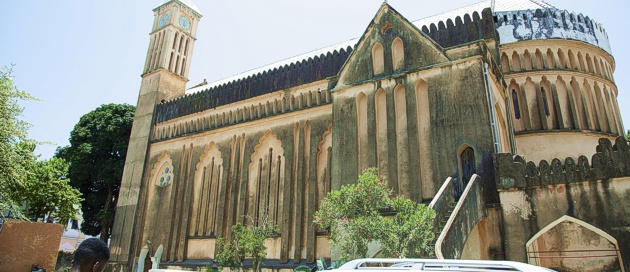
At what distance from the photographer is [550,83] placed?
57.7 ft

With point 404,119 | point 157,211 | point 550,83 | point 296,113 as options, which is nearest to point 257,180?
point 296,113

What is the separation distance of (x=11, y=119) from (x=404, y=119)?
46.1 ft

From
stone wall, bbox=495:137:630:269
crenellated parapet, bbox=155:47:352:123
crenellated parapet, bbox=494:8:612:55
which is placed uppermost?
crenellated parapet, bbox=494:8:612:55

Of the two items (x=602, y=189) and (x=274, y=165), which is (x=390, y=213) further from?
(x=274, y=165)

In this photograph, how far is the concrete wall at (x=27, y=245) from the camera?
8.55 m

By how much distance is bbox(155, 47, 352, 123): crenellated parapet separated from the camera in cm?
1864

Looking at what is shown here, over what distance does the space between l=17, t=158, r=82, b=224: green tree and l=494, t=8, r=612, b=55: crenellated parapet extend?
21370 millimetres

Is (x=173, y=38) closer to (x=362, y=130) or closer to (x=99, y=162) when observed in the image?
(x=99, y=162)

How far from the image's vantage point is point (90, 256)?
12.2 ft

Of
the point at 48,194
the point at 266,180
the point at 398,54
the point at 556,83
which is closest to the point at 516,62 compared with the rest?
the point at 556,83

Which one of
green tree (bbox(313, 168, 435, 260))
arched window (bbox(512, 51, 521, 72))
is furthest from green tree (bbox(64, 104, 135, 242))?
arched window (bbox(512, 51, 521, 72))

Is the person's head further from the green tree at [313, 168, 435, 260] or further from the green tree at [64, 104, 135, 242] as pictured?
the green tree at [64, 104, 135, 242]

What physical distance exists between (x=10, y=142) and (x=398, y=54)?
46.8 feet

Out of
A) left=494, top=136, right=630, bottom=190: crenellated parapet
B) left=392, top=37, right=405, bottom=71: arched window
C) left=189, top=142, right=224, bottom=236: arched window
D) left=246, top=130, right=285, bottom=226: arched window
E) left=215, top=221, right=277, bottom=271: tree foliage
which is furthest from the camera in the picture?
left=189, top=142, right=224, bottom=236: arched window
